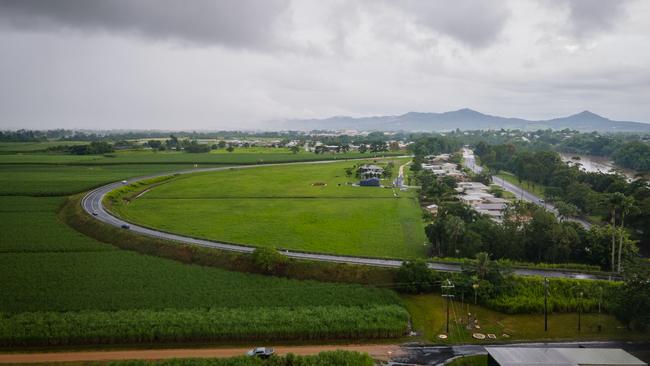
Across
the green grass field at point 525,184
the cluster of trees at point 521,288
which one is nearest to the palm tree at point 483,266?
the cluster of trees at point 521,288

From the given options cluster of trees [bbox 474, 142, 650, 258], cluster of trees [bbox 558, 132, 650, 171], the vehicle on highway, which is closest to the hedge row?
the vehicle on highway

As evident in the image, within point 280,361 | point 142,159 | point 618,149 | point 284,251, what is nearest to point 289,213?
point 284,251

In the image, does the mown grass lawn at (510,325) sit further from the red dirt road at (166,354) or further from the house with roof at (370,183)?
the house with roof at (370,183)

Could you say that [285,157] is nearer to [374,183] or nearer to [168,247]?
[374,183]

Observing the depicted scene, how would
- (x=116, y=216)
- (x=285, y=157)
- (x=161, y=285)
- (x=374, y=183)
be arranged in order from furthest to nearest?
(x=285, y=157)
(x=374, y=183)
(x=116, y=216)
(x=161, y=285)

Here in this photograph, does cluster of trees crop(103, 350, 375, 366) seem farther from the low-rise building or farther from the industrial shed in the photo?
the low-rise building

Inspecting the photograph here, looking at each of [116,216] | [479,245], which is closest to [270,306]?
[479,245]

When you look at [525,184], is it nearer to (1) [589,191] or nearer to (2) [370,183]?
(1) [589,191]
